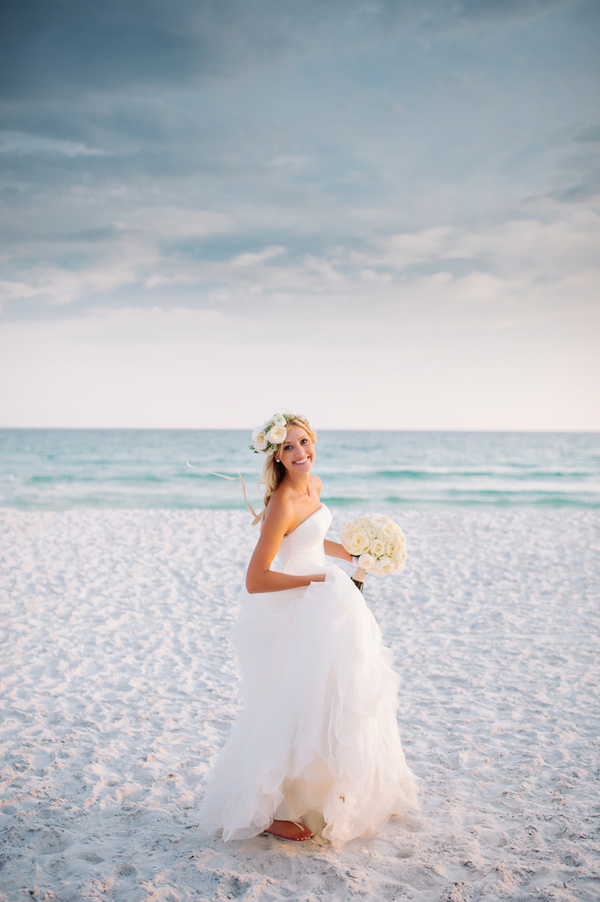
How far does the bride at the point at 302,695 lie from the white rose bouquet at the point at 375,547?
6.1 inches

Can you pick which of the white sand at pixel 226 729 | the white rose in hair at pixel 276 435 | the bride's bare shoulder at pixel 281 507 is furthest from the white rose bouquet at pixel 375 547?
the white sand at pixel 226 729

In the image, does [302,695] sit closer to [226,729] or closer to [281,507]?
[281,507]

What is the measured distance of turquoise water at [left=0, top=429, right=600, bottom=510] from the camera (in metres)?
20.2

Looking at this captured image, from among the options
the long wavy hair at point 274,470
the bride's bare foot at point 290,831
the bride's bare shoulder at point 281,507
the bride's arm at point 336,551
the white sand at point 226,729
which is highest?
the long wavy hair at point 274,470

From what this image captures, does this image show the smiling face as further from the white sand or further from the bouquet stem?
the white sand

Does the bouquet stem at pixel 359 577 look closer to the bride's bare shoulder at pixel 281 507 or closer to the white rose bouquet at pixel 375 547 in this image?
the white rose bouquet at pixel 375 547

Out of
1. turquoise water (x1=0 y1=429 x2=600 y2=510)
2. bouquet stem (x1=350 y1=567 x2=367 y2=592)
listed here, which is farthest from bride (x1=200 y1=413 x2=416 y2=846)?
turquoise water (x1=0 y1=429 x2=600 y2=510)

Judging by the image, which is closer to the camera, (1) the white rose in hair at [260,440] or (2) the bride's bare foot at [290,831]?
(2) the bride's bare foot at [290,831]

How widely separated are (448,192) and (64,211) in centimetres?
1437

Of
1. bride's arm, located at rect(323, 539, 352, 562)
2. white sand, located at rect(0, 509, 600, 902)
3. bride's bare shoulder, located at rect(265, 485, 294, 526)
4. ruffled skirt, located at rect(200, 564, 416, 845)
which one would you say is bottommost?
white sand, located at rect(0, 509, 600, 902)

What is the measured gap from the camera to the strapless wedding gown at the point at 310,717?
96.0 inches

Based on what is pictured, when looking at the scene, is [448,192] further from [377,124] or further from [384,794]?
[384,794]

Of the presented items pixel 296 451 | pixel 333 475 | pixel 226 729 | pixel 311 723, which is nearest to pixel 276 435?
pixel 296 451

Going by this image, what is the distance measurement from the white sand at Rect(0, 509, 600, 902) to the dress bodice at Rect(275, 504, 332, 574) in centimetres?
143
